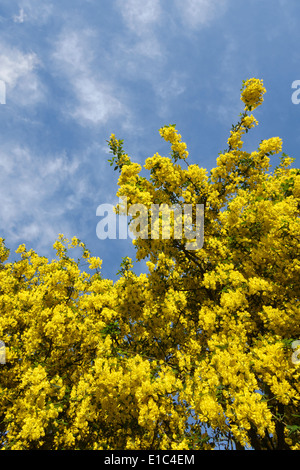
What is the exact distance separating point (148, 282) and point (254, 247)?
12.0 feet

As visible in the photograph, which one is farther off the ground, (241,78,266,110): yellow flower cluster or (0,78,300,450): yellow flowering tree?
(241,78,266,110): yellow flower cluster

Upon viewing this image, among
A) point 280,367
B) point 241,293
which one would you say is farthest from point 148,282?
point 280,367

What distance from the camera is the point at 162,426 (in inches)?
259

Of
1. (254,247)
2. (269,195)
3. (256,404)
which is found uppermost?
(269,195)

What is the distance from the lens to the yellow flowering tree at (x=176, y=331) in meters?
5.95

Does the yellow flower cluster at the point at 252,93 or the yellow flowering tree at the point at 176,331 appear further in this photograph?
the yellow flower cluster at the point at 252,93

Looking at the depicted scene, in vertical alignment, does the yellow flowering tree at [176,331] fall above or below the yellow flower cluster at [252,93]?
below

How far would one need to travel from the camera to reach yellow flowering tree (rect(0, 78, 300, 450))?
595 centimetres

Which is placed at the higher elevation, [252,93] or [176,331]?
[252,93]

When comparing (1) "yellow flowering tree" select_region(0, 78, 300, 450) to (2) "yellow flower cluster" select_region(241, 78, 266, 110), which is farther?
(2) "yellow flower cluster" select_region(241, 78, 266, 110)

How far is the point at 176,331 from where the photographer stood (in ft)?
29.6
